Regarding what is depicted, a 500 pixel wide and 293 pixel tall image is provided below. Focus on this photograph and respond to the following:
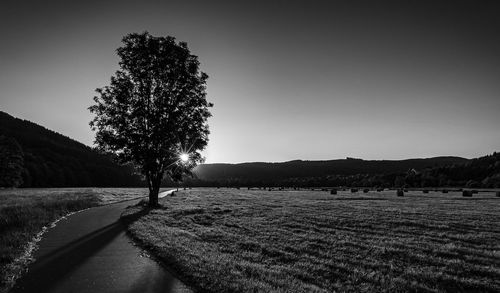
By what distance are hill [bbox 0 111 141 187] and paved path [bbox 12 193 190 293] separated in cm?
11076

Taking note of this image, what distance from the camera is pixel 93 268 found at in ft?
36.1

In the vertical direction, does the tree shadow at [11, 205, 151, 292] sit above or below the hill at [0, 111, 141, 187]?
below

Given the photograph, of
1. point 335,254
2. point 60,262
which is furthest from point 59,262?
point 335,254

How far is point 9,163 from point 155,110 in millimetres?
64095

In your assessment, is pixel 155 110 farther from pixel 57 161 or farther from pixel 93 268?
pixel 57 161

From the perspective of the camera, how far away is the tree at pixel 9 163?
7869 cm

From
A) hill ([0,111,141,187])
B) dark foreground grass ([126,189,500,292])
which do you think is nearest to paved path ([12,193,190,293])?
dark foreground grass ([126,189,500,292])

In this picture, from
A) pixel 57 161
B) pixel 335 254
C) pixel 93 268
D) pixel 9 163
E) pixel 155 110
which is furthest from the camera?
pixel 57 161

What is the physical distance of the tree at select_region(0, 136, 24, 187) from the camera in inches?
3098

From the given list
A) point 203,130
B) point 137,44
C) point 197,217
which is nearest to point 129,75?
point 137,44

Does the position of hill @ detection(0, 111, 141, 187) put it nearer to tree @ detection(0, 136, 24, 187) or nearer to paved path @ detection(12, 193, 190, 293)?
tree @ detection(0, 136, 24, 187)

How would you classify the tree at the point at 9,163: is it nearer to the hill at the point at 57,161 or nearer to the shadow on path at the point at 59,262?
the hill at the point at 57,161

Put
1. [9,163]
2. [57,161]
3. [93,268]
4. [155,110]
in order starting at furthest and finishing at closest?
[57,161] → [9,163] → [155,110] → [93,268]

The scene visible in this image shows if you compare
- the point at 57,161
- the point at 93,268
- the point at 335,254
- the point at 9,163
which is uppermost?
the point at 57,161
